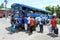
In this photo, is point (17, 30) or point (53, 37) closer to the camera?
point (53, 37)

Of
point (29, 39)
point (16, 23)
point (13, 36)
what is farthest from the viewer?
point (16, 23)

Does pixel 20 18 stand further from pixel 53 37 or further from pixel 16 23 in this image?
pixel 53 37

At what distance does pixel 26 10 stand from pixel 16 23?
1641mm

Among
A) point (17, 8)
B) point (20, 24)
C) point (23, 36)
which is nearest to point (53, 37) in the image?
point (23, 36)

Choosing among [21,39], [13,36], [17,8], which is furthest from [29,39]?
[17,8]

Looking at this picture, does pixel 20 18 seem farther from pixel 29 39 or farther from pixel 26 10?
pixel 29 39

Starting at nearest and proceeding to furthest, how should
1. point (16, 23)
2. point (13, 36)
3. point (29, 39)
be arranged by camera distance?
1. point (29, 39)
2. point (13, 36)
3. point (16, 23)

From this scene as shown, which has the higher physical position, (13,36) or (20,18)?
(20,18)

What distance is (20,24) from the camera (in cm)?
1688

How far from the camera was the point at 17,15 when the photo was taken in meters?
17.3

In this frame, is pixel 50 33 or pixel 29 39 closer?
pixel 29 39

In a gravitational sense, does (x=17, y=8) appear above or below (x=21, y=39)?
above

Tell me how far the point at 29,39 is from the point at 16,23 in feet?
11.9

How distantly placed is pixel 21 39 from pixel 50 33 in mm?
2817
